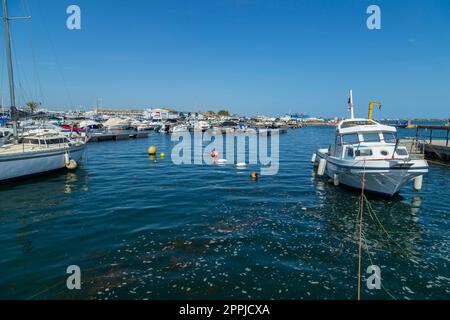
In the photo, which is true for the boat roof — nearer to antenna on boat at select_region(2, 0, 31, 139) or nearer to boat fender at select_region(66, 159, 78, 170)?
boat fender at select_region(66, 159, 78, 170)

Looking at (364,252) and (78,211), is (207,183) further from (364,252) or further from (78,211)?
(364,252)

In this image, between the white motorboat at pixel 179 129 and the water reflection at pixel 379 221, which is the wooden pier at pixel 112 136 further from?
the water reflection at pixel 379 221

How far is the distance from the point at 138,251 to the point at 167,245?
125 cm

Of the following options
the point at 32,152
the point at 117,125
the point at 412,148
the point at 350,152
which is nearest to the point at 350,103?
the point at 412,148

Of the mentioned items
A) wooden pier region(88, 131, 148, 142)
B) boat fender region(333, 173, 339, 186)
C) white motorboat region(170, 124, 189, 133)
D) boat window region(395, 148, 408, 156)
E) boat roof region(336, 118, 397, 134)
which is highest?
boat roof region(336, 118, 397, 134)

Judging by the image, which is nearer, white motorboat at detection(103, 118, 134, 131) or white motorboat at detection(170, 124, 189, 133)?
white motorboat at detection(170, 124, 189, 133)

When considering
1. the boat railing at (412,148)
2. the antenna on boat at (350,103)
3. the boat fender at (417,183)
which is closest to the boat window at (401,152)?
the boat railing at (412,148)

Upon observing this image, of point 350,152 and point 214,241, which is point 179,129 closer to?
point 350,152

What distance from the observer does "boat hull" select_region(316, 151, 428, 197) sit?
17.8m

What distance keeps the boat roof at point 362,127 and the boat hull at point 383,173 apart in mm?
2899

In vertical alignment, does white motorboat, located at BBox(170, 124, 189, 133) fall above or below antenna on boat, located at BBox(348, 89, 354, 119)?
below

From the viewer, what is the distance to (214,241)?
12531mm

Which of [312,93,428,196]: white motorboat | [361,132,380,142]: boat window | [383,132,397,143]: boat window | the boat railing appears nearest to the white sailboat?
[312,93,428,196]: white motorboat
